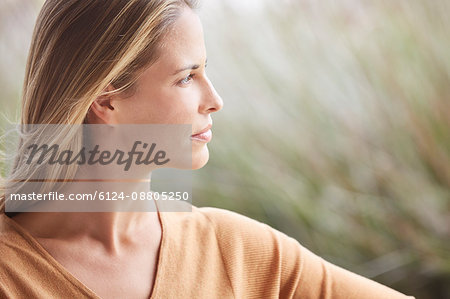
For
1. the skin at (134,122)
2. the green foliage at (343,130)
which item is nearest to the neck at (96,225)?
the skin at (134,122)

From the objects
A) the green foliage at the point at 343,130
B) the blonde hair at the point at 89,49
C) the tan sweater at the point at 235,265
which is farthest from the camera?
the green foliage at the point at 343,130

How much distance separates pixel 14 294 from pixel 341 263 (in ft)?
2.81

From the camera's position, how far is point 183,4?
0.92m

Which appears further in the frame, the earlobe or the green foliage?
the green foliage

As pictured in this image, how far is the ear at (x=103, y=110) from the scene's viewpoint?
2.99ft

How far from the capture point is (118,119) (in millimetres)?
930

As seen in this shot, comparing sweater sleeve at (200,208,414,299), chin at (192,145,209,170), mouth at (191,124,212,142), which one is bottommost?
sweater sleeve at (200,208,414,299)

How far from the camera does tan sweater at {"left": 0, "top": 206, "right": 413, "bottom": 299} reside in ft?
3.23

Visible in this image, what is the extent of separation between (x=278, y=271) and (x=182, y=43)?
0.47 metres

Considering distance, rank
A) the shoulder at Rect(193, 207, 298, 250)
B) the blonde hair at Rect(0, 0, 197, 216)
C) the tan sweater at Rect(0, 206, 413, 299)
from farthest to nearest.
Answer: the shoulder at Rect(193, 207, 298, 250), the tan sweater at Rect(0, 206, 413, 299), the blonde hair at Rect(0, 0, 197, 216)

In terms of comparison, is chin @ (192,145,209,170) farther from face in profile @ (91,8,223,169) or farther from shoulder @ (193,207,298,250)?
shoulder @ (193,207,298,250)

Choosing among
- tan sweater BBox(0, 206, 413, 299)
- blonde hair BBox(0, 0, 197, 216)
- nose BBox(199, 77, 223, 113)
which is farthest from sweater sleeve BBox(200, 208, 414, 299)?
blonde hair BBox(0, 0, 197, 216)

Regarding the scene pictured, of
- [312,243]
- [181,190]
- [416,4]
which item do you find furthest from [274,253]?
[416,4]

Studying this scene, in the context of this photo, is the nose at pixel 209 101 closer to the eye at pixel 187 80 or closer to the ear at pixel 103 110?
the eye at pixel 187 80
